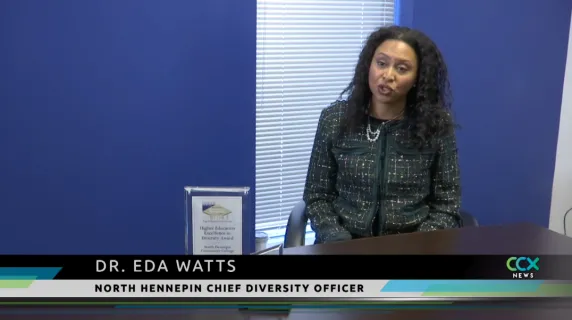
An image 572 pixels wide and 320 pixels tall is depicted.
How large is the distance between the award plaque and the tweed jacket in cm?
111

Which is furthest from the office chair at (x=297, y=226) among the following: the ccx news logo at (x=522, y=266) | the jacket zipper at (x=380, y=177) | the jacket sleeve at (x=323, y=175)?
the ccx news logo at (x=522, y=266)

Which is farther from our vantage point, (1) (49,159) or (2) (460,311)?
(1) (49,159)

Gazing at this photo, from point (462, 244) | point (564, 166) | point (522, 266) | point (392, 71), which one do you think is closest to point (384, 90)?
point (392, 71)

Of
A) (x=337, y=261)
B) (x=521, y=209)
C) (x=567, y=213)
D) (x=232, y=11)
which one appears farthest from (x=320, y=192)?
(x=567, y=213)

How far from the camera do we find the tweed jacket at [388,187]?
2.13 m

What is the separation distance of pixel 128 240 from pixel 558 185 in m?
2.44

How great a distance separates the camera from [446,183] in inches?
85.9

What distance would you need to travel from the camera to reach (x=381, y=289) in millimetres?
712

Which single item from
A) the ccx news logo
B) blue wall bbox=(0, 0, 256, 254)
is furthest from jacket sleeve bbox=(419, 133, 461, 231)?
the ccx news logo

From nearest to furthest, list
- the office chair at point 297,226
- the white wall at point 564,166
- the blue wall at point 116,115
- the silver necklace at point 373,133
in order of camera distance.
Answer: the office chair at point 297,226 < the silver necklace at point 373,133 < the blue wall at point 116,115 < the white wall at point 564,166

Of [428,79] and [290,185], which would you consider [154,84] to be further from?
[428,79]

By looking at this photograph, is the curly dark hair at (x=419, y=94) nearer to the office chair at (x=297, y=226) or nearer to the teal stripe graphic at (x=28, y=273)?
the office chair at (x=297, y=226)

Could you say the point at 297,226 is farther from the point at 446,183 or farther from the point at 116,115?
the point at 116,115

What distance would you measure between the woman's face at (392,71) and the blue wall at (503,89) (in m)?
0.97
